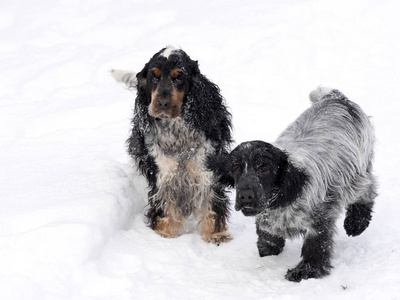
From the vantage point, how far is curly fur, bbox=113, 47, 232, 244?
5.70 m

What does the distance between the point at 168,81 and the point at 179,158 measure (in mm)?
817

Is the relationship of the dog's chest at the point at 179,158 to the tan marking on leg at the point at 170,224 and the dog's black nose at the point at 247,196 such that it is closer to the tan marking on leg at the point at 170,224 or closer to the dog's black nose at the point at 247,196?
the tan marking on leg at the point at 170,224

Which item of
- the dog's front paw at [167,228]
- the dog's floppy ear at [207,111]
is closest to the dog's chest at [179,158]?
the dog's floppy ear at [207,111]

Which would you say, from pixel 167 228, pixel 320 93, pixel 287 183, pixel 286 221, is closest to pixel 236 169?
pixel 287 183

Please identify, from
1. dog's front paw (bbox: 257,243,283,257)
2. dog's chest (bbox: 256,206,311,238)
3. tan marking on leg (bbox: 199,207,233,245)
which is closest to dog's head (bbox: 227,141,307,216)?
dog's chest (bbox: 256,206,311,238)

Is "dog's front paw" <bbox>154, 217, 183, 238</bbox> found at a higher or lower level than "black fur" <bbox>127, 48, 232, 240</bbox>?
lower

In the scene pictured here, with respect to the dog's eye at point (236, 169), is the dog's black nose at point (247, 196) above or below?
below

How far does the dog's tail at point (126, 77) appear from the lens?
7016mm

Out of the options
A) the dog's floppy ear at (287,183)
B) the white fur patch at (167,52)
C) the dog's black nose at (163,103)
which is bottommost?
the dog's floppy ear at (287,183)

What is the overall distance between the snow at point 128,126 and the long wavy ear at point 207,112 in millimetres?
1018

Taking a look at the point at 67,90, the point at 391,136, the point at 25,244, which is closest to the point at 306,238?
the point at 25,244

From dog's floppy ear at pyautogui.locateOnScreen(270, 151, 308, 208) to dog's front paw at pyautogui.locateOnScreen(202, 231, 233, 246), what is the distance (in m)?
1.13

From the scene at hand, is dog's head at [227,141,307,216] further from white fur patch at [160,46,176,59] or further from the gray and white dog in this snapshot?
white fur patch at [160,46,176,59]

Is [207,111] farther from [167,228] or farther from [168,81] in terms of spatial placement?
[167,228]
